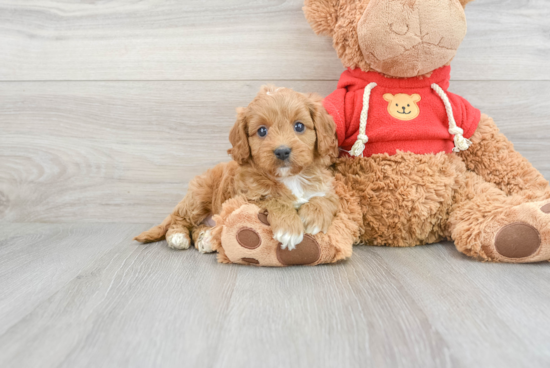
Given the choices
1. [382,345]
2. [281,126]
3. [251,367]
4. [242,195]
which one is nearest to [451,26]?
[281,126]

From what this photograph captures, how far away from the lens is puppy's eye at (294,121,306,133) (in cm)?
131

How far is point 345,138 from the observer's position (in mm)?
1511

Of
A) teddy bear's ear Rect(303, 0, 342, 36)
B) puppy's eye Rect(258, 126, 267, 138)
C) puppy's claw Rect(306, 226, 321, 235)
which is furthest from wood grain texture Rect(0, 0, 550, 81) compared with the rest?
puppy's claw Rect(306, 226, 321, 235)

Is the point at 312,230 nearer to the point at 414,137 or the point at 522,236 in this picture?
the point at 414,137

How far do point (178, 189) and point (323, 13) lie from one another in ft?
3.60

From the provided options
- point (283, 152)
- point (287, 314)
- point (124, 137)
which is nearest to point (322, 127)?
point (283, 152)

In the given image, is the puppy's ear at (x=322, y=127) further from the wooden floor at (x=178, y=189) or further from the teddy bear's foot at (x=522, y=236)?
the teddy bear's foot at (x=522, y=236)

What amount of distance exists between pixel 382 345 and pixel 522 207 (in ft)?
2.51

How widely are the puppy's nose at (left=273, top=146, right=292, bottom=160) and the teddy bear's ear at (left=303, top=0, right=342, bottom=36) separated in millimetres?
595

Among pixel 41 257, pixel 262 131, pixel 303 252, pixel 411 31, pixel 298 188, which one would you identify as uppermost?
pixel 411 31

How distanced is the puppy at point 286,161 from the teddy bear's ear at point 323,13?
294 mm

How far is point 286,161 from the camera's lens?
4.06 feet

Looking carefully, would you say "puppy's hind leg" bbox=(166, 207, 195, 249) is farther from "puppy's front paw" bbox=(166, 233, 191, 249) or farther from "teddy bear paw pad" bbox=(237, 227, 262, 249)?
"teddy bear paw pad" bbox=(237, 227, 262, 249)

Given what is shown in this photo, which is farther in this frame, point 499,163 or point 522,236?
point 499,163
